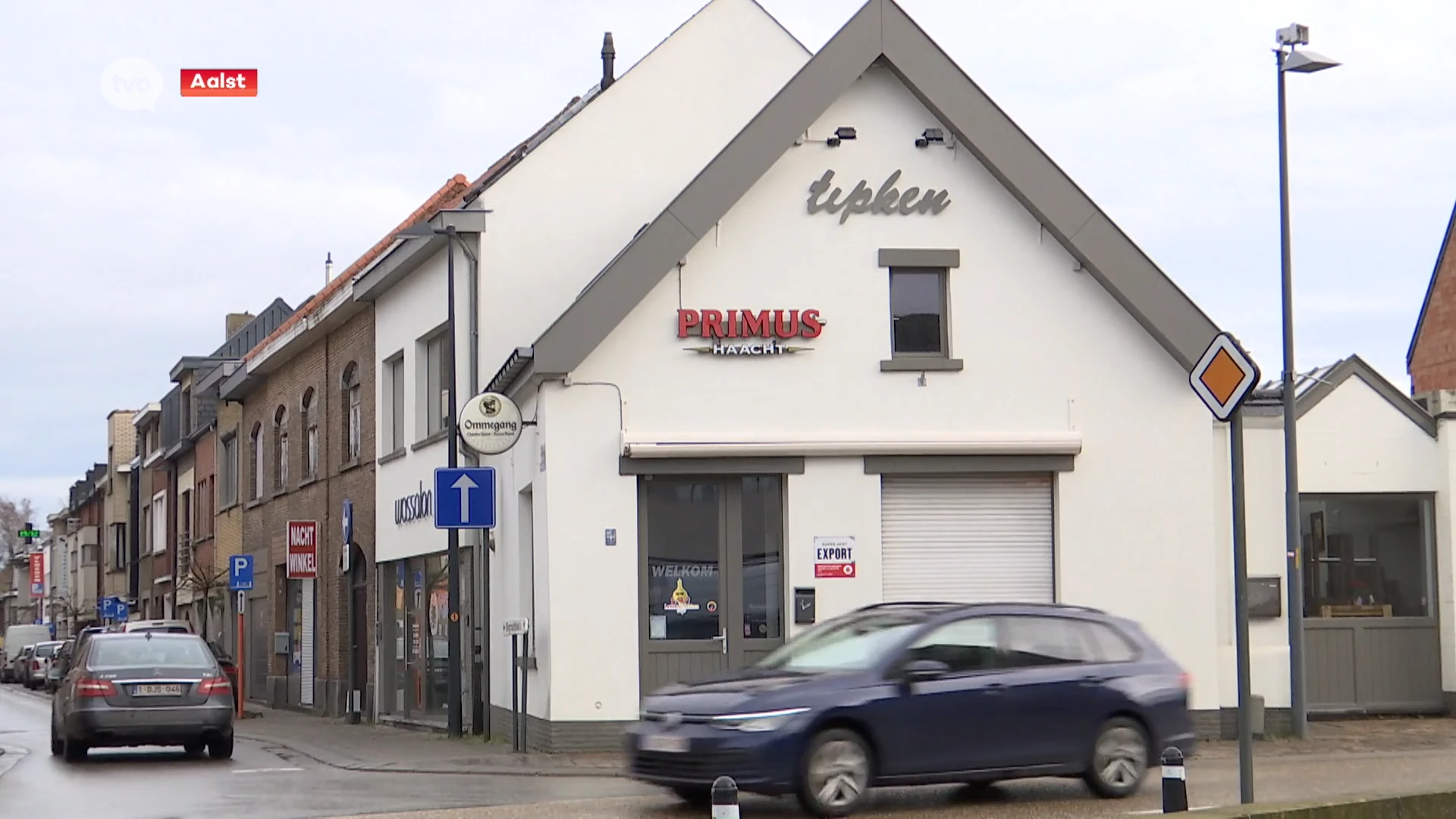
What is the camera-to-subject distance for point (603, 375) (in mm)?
20750

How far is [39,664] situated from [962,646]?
50937mm

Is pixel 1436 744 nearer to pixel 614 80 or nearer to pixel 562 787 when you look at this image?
pixel 562 787

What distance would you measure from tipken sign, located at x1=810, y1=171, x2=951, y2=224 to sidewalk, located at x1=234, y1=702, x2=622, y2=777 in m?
6.53

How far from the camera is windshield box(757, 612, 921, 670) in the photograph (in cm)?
1409

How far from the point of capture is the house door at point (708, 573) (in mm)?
20688

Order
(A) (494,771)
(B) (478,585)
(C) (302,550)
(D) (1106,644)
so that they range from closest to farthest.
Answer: (D) (1106,644) < (A) (494,771) < (B) (478,585) < (C) (302,550)

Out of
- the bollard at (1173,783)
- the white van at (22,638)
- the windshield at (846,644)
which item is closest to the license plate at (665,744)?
the windshield at (846,644)

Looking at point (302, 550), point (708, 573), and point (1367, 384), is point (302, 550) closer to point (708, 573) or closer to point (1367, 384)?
point (708, 573)

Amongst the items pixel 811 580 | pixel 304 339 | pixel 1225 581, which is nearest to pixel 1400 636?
pixel 1225 581

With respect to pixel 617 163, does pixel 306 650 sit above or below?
below

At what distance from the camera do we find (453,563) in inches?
943

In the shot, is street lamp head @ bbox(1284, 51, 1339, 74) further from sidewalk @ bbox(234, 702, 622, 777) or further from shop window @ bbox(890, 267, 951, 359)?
sidewalk @ bbox(234, 702, 622, 777)

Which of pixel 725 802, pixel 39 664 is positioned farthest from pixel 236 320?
pixel 725 802

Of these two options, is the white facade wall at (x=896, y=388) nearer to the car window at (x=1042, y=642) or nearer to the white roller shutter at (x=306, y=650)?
the car window at (x=1042, y=642)
